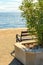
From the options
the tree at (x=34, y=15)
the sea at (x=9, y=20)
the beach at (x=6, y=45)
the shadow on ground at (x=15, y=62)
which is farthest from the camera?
the sea at (x=9, y=20)

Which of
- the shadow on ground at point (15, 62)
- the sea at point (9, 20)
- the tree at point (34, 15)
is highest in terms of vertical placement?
the tree at point (34, 15)

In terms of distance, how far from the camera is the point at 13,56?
8539 millimetres

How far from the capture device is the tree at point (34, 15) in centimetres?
752

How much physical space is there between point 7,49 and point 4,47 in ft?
0.98

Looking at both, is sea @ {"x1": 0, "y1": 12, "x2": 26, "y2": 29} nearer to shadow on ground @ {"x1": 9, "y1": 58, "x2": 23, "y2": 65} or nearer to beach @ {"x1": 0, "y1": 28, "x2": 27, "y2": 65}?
beach @ {"x1": 0, "y1": 28, "x2": 27, "y2": 65}

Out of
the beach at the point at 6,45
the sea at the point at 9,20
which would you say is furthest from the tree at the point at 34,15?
the sea at the point at 9,20

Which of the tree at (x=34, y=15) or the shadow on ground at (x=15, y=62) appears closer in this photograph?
the tree at (x=34, y=15)

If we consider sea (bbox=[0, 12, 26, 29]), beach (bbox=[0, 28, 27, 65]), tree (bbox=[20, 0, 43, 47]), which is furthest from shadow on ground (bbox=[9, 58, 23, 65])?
sea (bbox=[0, 12, 26, 29])

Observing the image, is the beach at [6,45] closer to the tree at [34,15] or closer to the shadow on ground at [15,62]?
the shadow on ground at [15,62]

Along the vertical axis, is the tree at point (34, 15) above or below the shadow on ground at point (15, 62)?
above

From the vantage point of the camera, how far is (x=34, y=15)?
768 cm

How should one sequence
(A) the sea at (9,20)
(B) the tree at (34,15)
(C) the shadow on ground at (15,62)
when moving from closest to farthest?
(B) the tree at (34,15), (C) the shadow on ground at (15,62), (A) the sea at (9,20)

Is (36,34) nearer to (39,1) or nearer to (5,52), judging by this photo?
(39,1)

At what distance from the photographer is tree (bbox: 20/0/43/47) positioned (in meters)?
7.52
